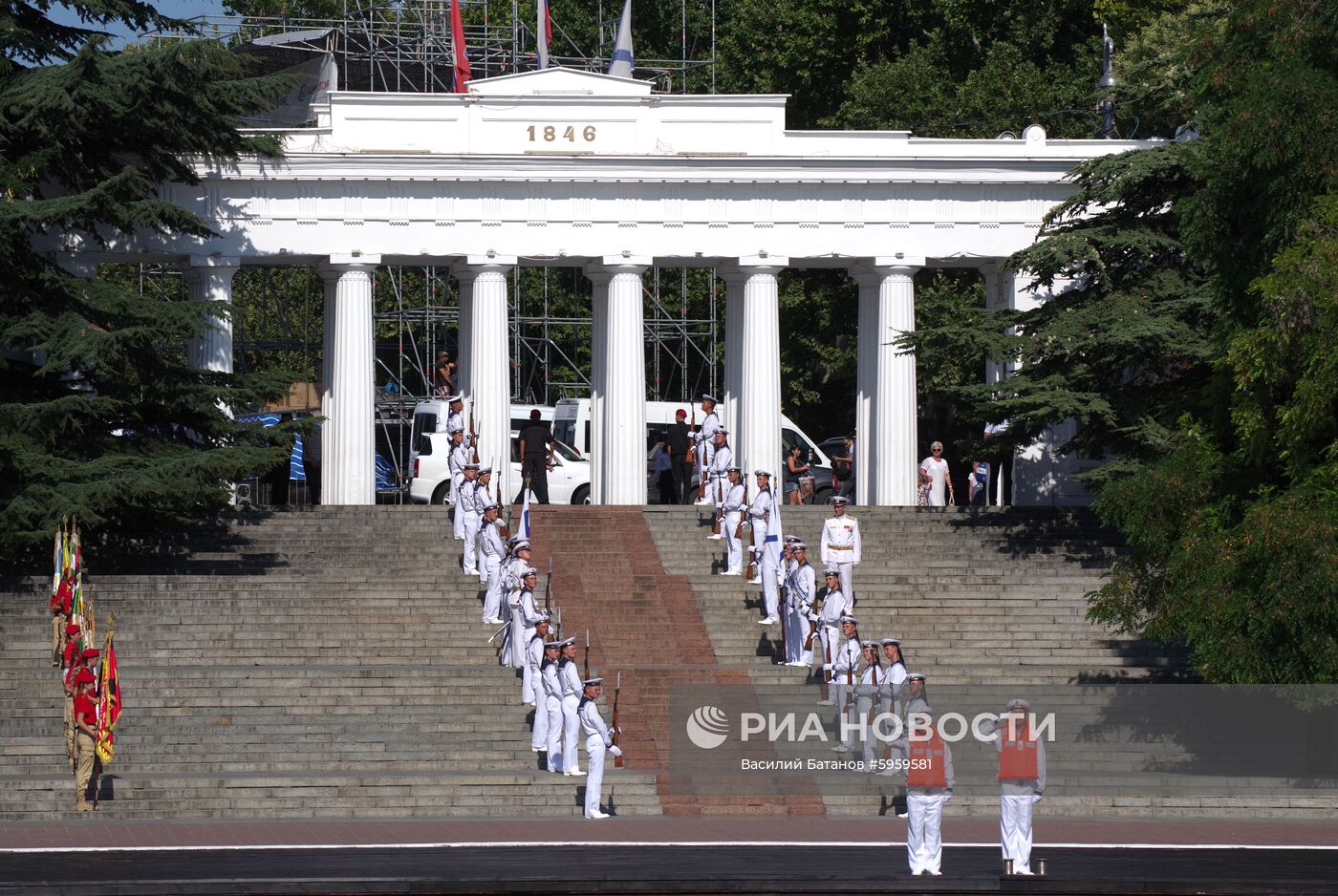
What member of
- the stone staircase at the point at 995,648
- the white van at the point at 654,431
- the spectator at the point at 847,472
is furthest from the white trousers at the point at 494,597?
the spectator at the point at 847,472

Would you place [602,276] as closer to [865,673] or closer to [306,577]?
[306,577]

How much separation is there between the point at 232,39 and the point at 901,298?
30880mm

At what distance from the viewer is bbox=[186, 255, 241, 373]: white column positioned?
48000 mm

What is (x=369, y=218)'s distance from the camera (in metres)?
49.0

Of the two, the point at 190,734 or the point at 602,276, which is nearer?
the point at 190,734

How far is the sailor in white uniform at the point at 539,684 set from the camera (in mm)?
30469

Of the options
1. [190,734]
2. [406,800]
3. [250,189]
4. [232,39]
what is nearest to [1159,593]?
[406,800]

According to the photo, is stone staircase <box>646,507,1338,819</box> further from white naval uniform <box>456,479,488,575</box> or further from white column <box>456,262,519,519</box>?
white column <box>456,262,519,519</box>

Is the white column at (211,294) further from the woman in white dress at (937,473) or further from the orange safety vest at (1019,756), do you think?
the orange safety vest at (1019,756)

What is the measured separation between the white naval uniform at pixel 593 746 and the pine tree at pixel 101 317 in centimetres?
1231

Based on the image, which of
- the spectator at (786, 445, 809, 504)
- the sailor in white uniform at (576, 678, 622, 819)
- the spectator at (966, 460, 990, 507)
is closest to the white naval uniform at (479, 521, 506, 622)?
the sailor in white uniform at (576, 678, 622, 819)

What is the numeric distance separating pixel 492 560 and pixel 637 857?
13.4 m

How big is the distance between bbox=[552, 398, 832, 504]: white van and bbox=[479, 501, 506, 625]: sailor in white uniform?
43.4ft

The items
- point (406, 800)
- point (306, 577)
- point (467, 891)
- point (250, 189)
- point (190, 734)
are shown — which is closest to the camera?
point (467, 891)
